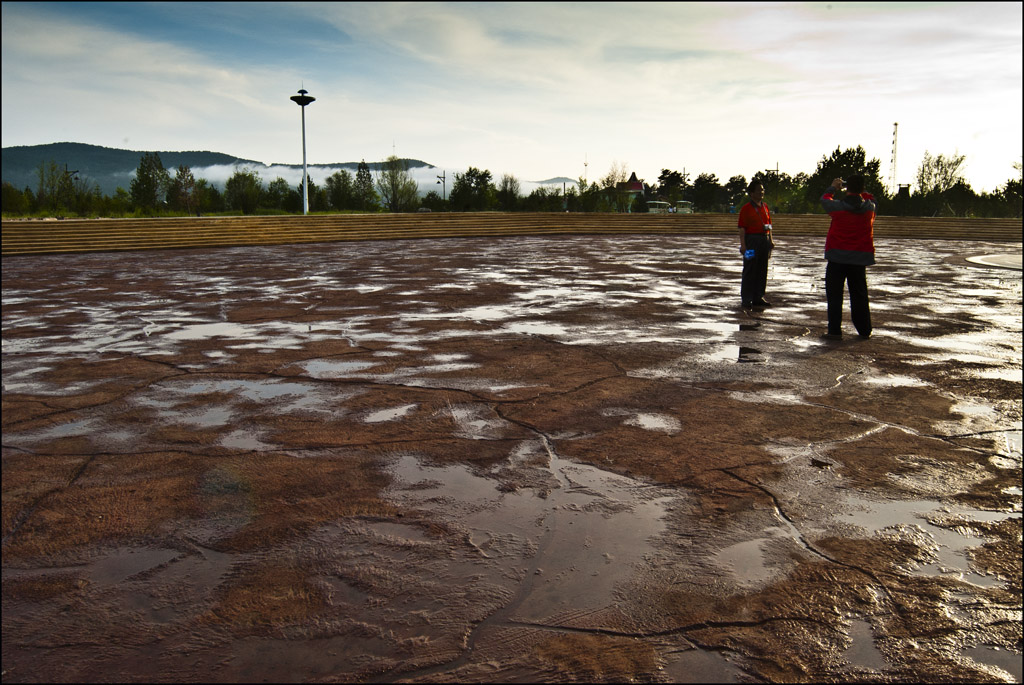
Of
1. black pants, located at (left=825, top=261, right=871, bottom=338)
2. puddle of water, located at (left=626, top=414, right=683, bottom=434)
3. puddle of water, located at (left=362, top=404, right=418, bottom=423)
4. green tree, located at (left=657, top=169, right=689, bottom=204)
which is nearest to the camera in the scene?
puddle of water, located at (left=626, top=414, right=683, bottom=434)

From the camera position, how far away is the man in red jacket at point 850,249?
28.9ft

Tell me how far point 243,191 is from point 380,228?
30.1 m

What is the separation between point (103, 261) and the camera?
→ 68.9 ft

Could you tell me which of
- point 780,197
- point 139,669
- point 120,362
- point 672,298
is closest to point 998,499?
point 139,669

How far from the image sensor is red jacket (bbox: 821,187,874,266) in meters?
8.80

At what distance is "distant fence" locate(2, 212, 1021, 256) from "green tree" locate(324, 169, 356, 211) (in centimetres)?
3243

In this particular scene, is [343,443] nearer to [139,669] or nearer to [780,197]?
[139,669]

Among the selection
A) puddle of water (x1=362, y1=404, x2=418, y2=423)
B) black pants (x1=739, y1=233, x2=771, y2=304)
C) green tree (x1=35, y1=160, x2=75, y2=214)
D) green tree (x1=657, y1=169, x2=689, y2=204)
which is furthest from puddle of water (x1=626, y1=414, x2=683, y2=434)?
green tree (x1=657, y1=169, x2=689, y2=204)

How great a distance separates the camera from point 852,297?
901 cm

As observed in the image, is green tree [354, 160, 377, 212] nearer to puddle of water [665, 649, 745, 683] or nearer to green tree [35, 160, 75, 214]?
green tree [35, 160, 75, 214]

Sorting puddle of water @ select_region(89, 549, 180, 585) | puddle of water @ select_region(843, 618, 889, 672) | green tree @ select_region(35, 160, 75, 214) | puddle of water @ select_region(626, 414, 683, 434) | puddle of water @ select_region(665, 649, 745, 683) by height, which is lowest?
puddle of water @ select_region(89, 549, 180, 585)

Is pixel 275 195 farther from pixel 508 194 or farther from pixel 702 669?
pixel 702 669

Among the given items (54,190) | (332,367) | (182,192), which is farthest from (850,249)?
(182,192)

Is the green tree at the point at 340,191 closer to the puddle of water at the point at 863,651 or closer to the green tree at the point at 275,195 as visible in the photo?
the green tree at the point at 275,195
